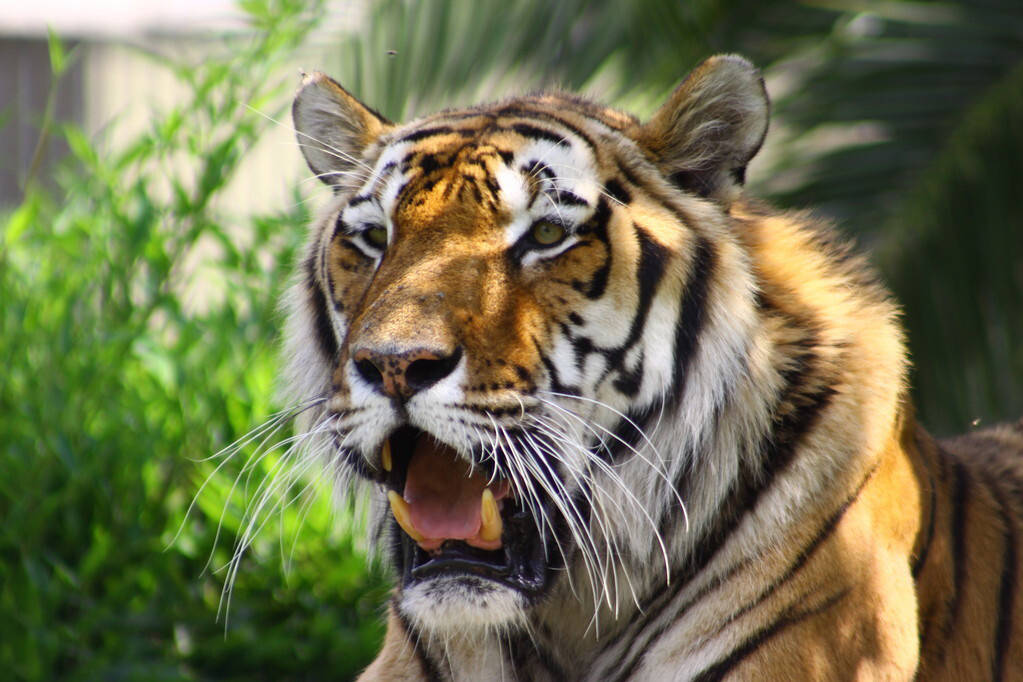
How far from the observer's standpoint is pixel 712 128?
2.25m

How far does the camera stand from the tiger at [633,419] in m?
2.00

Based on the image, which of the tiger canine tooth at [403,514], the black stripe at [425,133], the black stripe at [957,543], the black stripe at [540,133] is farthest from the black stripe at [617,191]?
the black stripe at [957,543]

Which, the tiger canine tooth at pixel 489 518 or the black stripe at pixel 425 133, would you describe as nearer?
the tiger canine tooth at pixel 489 518

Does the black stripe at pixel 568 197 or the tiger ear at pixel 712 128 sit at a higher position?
the tiger ear at pixel 712 128

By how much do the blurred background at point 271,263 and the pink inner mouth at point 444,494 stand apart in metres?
0.60

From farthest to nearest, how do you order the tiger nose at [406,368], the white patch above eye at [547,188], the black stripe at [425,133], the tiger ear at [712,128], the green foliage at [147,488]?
the green foliage at [147,488] < the black stripe at [425,133] < the tiger ear at [712,128] < the white patch above eye at [547,188] < the tiger nose at [406,368]

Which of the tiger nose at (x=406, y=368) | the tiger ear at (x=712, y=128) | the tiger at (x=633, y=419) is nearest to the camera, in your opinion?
the tiger nose at (x=406, y=368)

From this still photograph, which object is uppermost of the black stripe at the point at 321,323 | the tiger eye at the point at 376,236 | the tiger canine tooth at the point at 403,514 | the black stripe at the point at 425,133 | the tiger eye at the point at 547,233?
the black stripe at the point at 425,133

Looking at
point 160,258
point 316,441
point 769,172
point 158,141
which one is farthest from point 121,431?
point 769,172

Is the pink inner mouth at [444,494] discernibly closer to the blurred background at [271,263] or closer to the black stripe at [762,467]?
the black stripe at [762,467]

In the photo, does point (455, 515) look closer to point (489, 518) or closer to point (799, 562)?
point (489, 518)

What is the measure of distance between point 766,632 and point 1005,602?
0.58m

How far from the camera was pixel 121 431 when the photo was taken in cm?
356

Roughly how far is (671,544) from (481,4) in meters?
2.85
